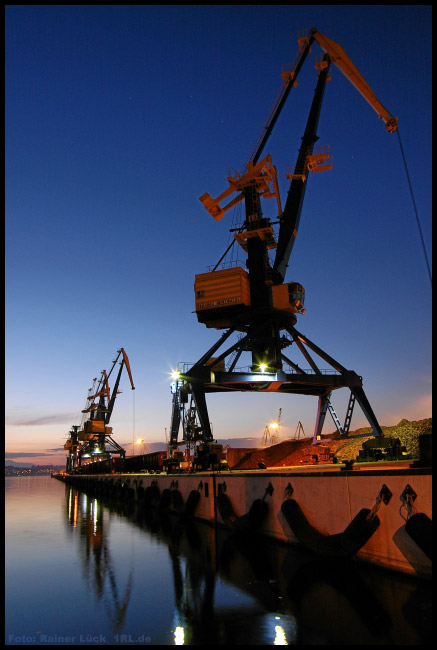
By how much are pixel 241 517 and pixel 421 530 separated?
10.1 metres

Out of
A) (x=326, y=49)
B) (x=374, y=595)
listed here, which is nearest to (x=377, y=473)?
(x=374, y=595)

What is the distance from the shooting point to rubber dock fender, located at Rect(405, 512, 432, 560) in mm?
10484

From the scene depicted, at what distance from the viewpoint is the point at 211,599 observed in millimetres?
11477

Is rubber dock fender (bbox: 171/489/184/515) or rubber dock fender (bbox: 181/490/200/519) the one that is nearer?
rubber dock fender (bbox: 181/490/200/519)

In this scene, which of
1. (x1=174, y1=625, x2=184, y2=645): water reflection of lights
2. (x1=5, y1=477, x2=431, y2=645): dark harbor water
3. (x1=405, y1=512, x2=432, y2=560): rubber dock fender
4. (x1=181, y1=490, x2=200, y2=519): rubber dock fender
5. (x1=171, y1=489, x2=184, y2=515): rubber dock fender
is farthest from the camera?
(x1=171, y1=489, x2=184, y2=515): rubber dock fender

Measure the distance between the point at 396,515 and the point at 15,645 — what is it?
9.22 meters

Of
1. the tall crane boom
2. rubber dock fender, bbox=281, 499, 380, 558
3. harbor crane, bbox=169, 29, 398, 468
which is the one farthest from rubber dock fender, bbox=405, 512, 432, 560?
the tall crane boom

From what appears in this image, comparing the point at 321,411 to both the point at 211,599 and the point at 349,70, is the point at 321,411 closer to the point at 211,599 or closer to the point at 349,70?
the point at 349,70

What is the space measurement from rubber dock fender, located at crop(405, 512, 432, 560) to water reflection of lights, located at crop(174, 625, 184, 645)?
5.76 m

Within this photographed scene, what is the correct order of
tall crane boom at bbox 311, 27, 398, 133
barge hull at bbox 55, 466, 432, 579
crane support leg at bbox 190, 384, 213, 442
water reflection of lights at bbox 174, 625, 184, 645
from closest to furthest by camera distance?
water reflection of lights at bbox 174, 625, 184, 645 < barge hull at bbox 55, 466, 432, 579 < crane support leg at bbox 190, 384, 213, 442 < tall crane boom at bbox 311, 27, 398, 133

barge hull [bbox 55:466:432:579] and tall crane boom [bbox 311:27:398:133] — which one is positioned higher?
tall crane boom [bbox 311:27:398:133]

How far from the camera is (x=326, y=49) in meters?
52.8

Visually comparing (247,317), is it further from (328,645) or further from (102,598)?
(328,645)

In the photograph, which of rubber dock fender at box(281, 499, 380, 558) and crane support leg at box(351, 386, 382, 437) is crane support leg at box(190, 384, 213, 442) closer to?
crane support leg at box(351, 386, 382, 437)
